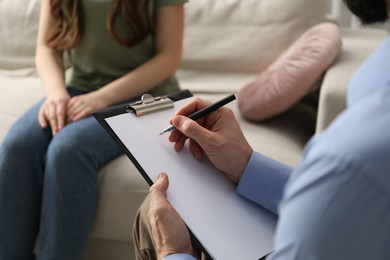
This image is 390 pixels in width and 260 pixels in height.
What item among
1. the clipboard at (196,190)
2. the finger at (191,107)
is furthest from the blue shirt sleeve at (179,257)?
the finger at (191,107)

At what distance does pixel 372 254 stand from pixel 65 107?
3.49 feet

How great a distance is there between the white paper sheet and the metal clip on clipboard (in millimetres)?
13

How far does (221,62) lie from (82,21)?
0.55m

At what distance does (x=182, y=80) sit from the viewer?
1875 millimetres

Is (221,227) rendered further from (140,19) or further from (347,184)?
(140,19)

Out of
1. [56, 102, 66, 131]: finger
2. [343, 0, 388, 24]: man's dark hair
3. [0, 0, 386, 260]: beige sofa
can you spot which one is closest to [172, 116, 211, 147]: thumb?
[343, 0, 388, 24]: man's dark hair

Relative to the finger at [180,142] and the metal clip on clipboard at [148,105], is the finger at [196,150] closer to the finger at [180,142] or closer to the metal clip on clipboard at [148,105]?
the finger at [180,142]

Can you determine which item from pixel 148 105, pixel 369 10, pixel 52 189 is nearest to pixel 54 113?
pixel 52 189

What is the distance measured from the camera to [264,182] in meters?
0.93

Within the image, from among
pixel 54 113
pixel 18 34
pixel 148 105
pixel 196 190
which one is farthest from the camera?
pixel 18 34

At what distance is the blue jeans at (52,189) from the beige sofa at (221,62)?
0.05 m

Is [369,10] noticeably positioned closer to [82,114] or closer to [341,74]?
[341,74]

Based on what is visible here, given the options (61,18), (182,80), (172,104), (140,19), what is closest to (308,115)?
(182,80)

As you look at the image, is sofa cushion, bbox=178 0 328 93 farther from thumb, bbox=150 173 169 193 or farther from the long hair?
thumb, bbox=150 173 169 193
